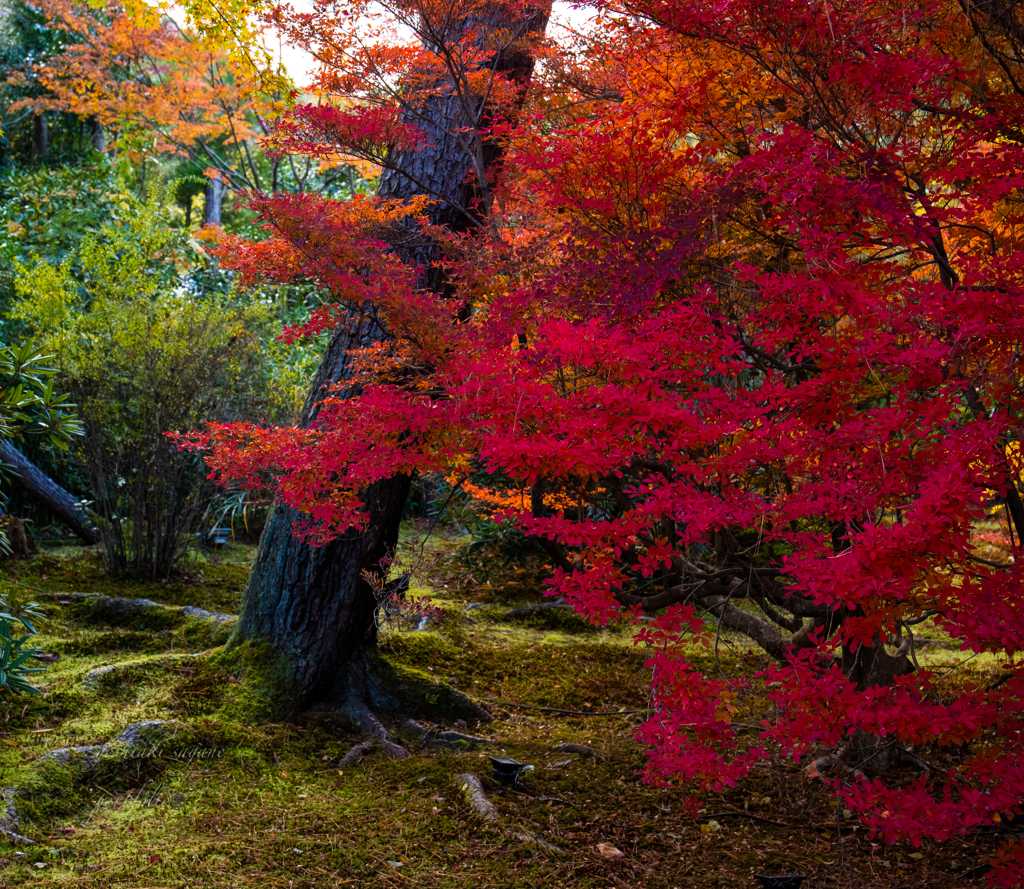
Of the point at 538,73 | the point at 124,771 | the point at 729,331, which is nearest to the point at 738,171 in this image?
the point at 729,331

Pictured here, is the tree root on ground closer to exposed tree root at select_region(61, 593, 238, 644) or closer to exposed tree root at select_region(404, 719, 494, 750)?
exposed tree root at select_region(404, 719, 494, 750)

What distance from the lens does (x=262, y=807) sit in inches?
117

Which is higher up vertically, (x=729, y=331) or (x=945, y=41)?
(x=945, y=41)

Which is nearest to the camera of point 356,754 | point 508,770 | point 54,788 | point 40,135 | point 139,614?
point 54,788

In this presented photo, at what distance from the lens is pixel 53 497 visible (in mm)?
6672

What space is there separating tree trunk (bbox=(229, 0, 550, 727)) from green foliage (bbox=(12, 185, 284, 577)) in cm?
168

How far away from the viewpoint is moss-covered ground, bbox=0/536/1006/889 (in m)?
2.55

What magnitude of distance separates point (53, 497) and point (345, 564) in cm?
406

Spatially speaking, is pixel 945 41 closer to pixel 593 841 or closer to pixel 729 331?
pixel 729 331

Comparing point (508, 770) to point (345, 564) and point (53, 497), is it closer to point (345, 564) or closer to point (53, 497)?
point (345, 564)

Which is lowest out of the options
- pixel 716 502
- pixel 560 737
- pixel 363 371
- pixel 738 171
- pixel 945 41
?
pixel 560 737

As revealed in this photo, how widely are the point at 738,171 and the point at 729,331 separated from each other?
1.73 feet

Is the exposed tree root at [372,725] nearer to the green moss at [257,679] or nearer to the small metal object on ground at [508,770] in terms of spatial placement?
the green moss at [257,679]

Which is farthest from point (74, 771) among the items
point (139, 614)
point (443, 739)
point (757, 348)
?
point (757, 348)
